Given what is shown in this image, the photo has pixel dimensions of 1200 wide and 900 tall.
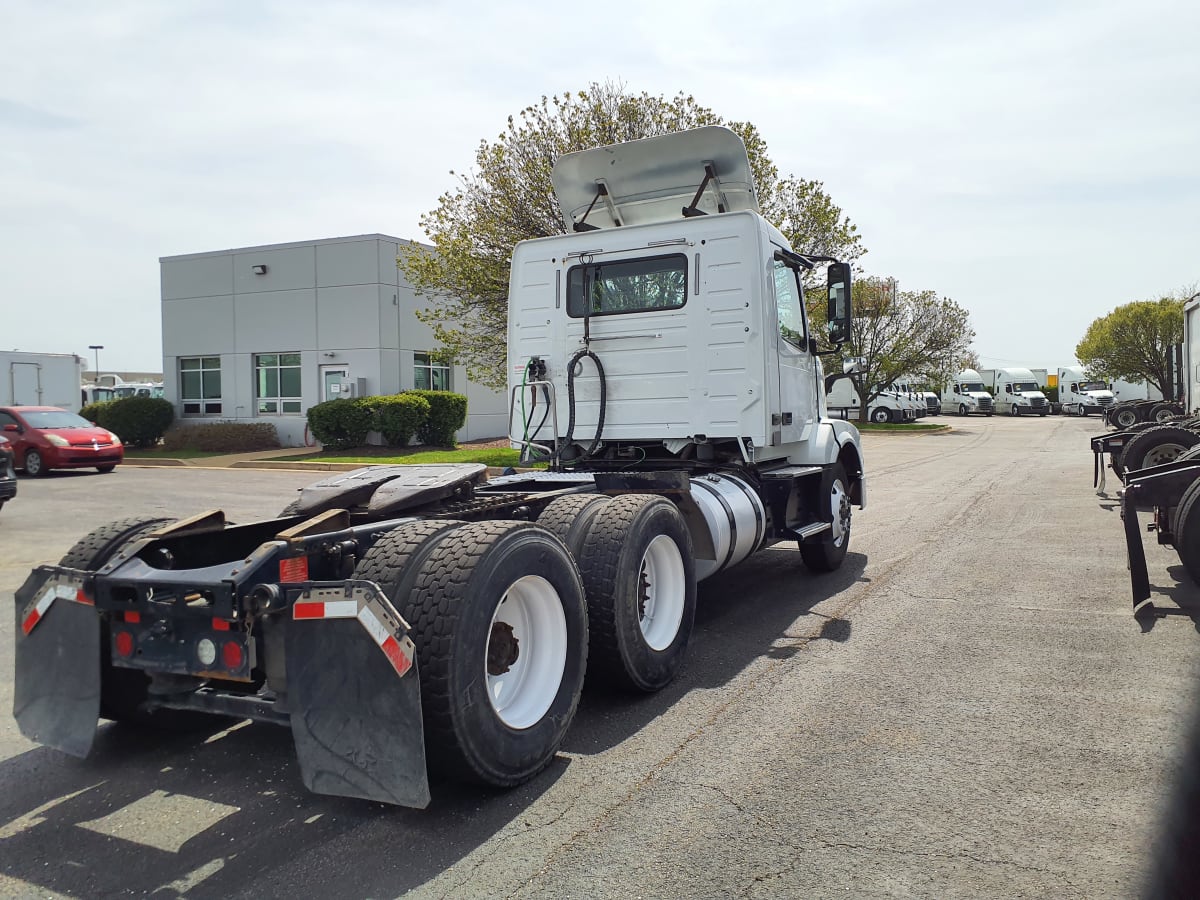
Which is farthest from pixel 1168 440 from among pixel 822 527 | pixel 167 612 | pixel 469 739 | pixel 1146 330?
pixel 1146 330

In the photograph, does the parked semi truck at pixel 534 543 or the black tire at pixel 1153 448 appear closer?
the parked semi truck at pixel 534 543

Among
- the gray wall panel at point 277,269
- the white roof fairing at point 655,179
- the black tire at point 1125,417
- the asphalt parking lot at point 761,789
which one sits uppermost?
the gray wall panel at point 277,269

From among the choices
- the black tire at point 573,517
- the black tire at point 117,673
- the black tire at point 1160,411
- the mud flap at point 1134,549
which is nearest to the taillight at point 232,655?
the black tire at point 117,673

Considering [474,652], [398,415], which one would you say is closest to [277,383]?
[398,415]

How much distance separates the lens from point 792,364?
756 centimetres

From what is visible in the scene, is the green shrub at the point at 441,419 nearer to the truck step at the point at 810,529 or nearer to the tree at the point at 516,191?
the tree at the point at 516,191

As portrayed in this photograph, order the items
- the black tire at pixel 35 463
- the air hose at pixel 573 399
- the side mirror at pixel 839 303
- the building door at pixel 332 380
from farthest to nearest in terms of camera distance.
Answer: the building door at pixel 332 380 < the black tire at pixel 35 463 < the side mirror at pixel 839 303 < the air hose at pixel 573 399

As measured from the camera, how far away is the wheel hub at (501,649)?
395 centimetres

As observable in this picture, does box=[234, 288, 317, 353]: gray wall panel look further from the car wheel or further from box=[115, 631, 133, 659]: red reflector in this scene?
box=[115, 631, 133, 659]: red reflector

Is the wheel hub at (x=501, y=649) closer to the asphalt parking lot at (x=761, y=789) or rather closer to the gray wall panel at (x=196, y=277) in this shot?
the asphalt parking lot at (x=761, y=789)

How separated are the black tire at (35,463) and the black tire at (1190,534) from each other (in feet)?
68.5

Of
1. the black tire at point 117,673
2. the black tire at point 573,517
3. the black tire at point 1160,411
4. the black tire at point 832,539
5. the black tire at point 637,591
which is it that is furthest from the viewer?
the black tire at point 1160,411

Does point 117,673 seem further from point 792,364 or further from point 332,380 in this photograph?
point 332,380

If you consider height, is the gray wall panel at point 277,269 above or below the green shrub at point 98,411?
above
